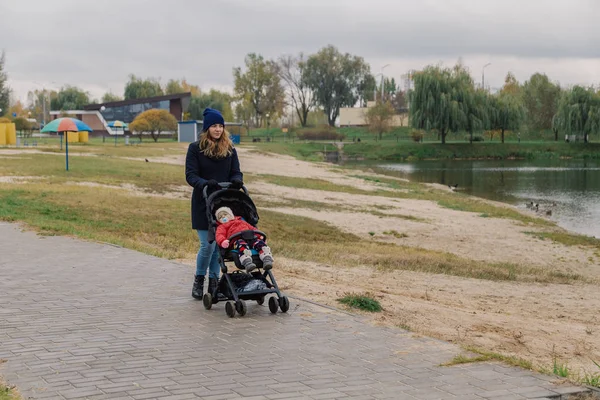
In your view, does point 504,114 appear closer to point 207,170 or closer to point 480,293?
point 480,293

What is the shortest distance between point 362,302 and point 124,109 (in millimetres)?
95842

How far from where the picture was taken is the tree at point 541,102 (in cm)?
10388

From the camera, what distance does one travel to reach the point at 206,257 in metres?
8.75

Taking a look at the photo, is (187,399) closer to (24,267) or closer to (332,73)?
(24,267)

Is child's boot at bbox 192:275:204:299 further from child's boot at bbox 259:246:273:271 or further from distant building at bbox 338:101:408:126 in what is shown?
distant building at bbox 338:101:408:126

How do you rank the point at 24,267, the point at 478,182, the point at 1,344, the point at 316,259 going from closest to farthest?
the point at 1,344 → the point at 24,267 → the point at 316,259 → the point at 478,182

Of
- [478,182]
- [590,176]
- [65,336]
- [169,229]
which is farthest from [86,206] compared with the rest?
[590,176]

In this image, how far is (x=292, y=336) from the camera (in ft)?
23.4

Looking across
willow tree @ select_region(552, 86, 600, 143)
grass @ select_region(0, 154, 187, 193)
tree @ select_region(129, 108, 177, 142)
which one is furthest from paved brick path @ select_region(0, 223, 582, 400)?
willow tree @ select_region(552, 86, 600, 143)

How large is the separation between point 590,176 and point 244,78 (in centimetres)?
8101

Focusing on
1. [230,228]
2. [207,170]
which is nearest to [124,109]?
[207,170]

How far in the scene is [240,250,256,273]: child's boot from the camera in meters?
7.84

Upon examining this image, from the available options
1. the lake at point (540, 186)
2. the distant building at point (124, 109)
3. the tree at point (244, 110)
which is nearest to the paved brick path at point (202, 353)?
the lake at point (540, 186)

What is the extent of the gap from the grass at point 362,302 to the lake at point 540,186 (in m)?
18.0
